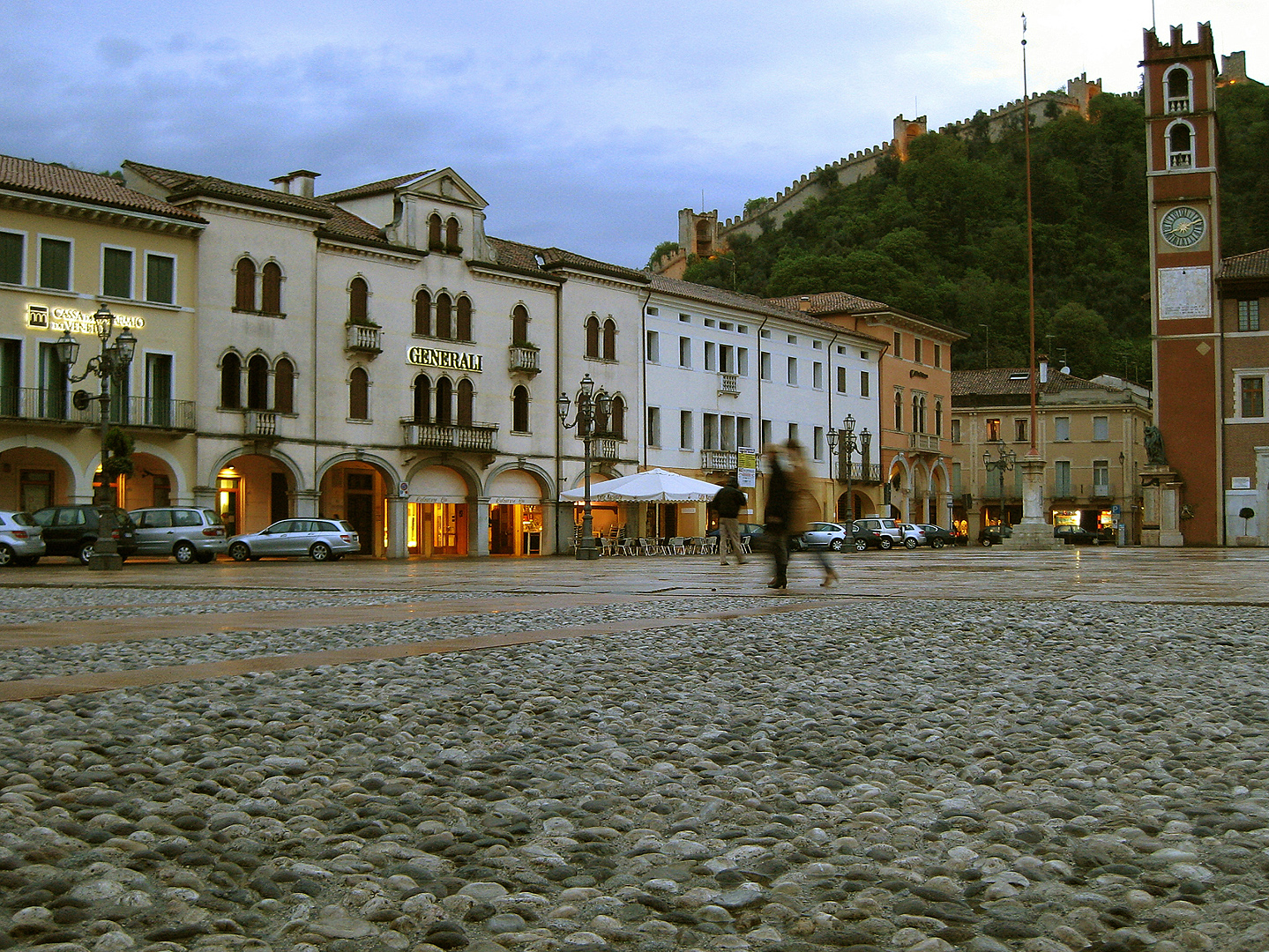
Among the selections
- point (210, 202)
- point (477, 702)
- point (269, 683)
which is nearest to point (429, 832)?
point (477, 702)

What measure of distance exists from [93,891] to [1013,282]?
352 feet

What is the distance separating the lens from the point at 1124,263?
105 m

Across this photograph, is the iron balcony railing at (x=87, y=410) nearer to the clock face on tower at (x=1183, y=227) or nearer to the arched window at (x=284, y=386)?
the arched window at (x=284, y=386)

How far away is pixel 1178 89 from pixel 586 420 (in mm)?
35627

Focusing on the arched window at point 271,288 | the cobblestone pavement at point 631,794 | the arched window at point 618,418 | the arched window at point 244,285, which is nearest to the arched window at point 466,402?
the arched window at point 618,418

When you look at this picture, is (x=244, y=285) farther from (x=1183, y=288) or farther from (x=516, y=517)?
(x=1183, y=288)

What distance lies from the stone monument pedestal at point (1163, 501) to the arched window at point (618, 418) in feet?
77.0

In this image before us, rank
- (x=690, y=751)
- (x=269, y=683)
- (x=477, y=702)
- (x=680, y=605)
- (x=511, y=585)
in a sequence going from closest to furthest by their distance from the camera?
1. (x=690, y=751)
2. (x=477, y=702)
3. (x=269, y=683)
4. (x=680, y=605)
5. (x=511, y=585)

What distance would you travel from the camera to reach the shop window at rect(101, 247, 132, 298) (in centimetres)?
3594

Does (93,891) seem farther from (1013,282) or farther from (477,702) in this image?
(1013,282)

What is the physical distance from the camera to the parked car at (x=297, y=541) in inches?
1405

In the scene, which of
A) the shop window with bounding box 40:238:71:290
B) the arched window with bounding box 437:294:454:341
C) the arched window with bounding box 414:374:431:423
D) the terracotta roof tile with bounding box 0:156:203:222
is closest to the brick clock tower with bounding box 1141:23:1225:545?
the arched window with bounding box 437:294:454:341

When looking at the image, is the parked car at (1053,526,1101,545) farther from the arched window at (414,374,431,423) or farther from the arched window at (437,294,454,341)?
the arched window at (414,374,431,423)

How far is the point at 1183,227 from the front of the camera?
56.2 metres
